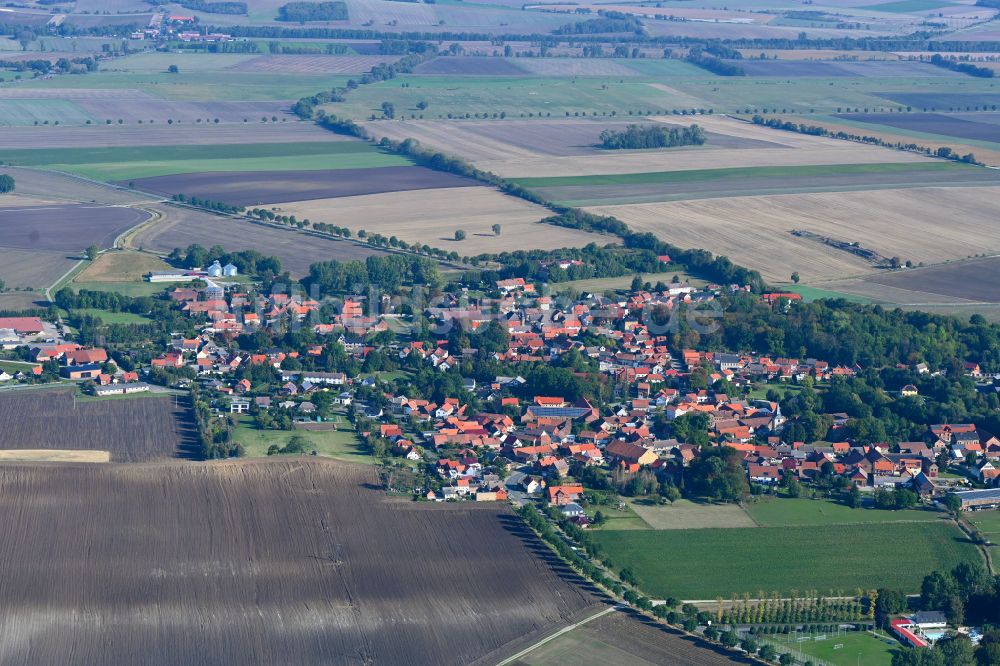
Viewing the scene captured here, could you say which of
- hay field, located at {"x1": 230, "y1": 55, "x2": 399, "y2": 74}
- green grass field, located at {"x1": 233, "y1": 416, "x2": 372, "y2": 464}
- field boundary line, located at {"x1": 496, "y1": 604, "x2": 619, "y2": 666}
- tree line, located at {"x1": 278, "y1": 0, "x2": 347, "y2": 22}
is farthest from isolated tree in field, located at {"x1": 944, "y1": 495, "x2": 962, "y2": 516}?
tree line, located at {"x1": 278, "y1": 0, "x2": 347, "y2": 22}

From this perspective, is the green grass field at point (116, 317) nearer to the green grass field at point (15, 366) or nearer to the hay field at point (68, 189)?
the green grass field at point (15, 366)

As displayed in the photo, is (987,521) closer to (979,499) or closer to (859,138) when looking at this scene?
(979,499)

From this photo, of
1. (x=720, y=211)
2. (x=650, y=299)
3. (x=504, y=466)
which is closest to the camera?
(x=504, y=466)

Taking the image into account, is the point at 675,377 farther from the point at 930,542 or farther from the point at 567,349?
the point at 930,542

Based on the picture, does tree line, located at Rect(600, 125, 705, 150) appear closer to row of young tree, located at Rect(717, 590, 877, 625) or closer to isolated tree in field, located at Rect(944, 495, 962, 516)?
isolated tree in field, located at Rect(944, 495, 962, 516)

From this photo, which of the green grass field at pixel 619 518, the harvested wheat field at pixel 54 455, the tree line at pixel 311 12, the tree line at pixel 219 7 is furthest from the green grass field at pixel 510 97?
the green grass field at pixel 619 518

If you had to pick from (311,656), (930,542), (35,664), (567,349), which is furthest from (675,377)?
(35,664)
